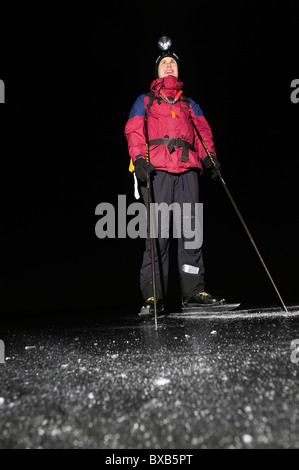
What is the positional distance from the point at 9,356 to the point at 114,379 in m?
0.51

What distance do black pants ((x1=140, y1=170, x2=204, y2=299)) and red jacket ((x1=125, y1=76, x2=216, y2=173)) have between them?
0.09 metres

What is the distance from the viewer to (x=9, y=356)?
1080mm

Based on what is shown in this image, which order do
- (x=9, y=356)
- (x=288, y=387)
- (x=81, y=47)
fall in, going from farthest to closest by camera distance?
1. (x=81, y=47)
2. (x=9, y=356)
3. (x=288, y=387)

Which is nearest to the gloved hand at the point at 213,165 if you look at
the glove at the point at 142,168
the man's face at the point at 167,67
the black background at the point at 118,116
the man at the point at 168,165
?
the man at the point at 168,165

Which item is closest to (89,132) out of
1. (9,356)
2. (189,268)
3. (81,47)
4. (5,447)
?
(81,47)

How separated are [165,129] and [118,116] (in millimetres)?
8086

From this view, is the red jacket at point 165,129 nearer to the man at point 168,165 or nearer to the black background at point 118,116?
the man at point 168,165

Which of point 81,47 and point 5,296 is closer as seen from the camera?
point 5,296

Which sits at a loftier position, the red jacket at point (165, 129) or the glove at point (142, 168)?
the red jacket at point (165, 129)

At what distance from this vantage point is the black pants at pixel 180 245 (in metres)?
2.24

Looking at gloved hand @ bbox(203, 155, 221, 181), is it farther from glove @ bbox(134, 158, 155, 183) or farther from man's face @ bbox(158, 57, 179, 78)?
man's face @ bbox(158, 57, 179, 78)

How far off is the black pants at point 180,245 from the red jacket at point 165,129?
91 millimetres

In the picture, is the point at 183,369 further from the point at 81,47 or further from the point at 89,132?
the point at 81,47

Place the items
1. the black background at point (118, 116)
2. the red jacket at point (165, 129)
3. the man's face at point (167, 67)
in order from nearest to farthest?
the red jacket at point (165, 129) → the man's face at point (167, 67) → the black background at point (118, 116)
